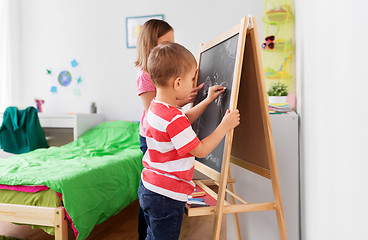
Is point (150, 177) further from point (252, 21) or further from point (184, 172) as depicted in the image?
point (252, 21)

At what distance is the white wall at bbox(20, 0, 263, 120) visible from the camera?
13.3 feet

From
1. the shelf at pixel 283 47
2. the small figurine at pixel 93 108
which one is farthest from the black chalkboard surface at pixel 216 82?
the small figurine at pixel 93 108

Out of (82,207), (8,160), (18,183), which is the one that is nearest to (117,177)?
(82,207)

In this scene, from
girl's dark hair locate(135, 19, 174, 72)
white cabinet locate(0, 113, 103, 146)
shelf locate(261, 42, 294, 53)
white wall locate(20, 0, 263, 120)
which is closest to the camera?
girl's dark hair locate(135, 19, 174, 72)

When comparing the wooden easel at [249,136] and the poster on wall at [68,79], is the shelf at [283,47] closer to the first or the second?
the wooden easel at [249,136]

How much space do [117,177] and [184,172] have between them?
52.7 inches

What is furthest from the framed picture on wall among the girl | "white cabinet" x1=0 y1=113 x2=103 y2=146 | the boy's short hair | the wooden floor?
the boy's short hair

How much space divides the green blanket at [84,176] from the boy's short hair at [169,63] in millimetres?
1050

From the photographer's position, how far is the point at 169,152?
124 cm

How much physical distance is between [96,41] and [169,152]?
11.8 ft

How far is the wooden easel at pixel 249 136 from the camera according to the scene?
4.25 ft

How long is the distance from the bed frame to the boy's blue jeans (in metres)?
0.83

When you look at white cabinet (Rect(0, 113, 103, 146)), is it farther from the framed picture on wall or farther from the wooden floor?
the wooden floor

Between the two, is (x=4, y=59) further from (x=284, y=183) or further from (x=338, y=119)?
(x=338, y=119)
